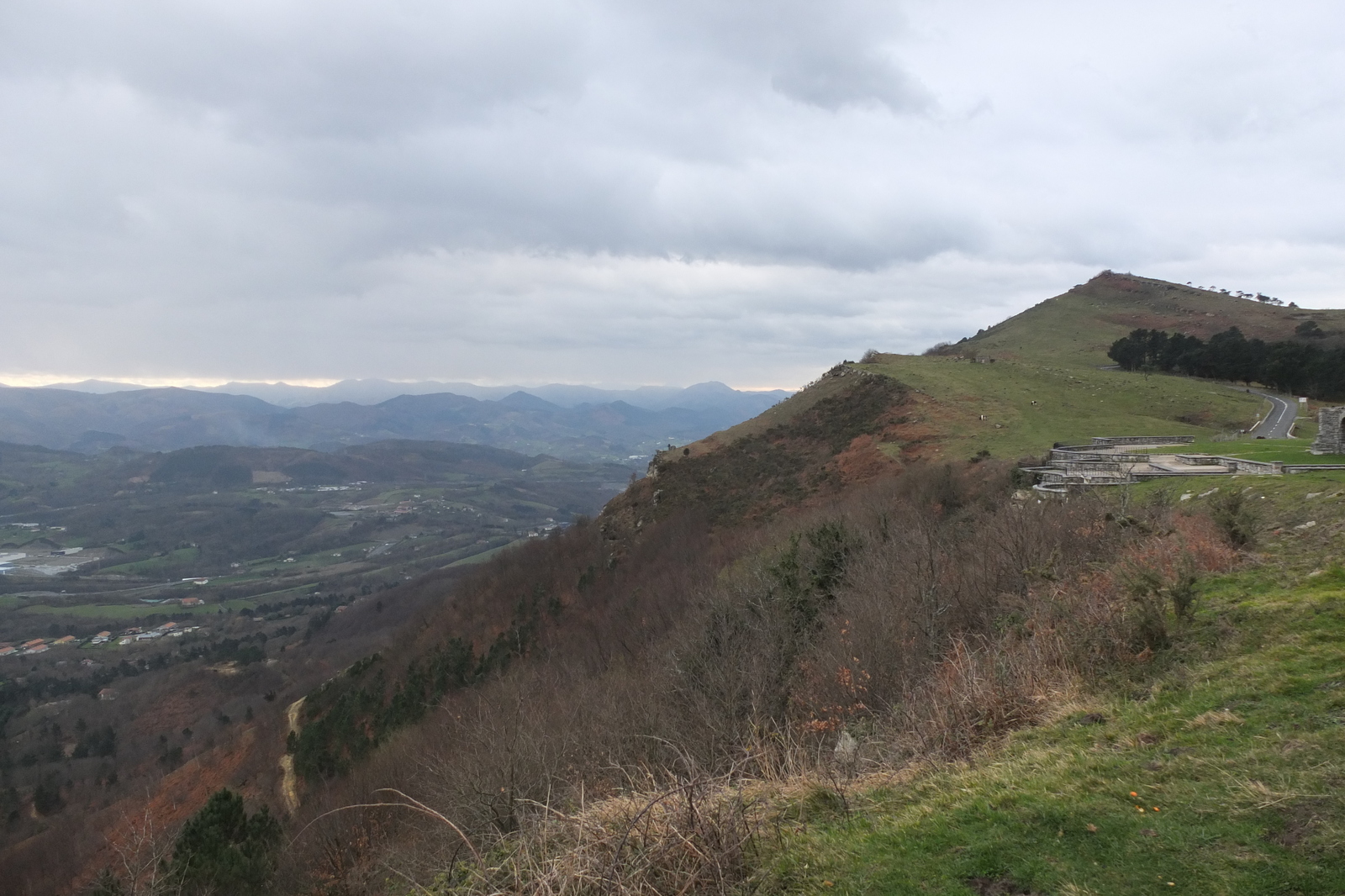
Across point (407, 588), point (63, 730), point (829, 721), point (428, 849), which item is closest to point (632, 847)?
point (829, 721)

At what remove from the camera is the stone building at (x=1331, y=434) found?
19062 mm

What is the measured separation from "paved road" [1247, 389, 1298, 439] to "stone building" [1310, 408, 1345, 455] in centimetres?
1267

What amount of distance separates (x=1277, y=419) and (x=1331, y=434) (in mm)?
23944

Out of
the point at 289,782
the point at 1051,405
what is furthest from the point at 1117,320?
the point at 289,782

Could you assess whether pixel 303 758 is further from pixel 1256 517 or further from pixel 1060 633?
pixel 1256 517

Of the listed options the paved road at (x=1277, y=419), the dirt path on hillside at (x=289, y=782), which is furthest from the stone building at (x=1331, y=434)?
the dirt path on hillside at (x=289, y=782)

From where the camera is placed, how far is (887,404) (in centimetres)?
4619

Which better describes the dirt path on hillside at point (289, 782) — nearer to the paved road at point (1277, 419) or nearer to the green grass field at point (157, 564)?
the paved road at point (1277, 419)

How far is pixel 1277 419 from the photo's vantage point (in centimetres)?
3712

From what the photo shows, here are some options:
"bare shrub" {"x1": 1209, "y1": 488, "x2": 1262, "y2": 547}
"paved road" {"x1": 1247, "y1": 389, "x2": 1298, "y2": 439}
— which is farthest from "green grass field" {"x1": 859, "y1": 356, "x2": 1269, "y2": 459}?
"bare shrub" {"x1": 1209, "y1": 488, "x2": 1262, "y2": 547}

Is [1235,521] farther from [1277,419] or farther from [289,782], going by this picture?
[289,782]

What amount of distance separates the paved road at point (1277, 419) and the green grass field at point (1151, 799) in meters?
33.3

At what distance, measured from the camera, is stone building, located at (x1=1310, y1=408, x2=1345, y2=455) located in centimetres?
1906

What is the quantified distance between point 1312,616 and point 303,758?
46315 mm
